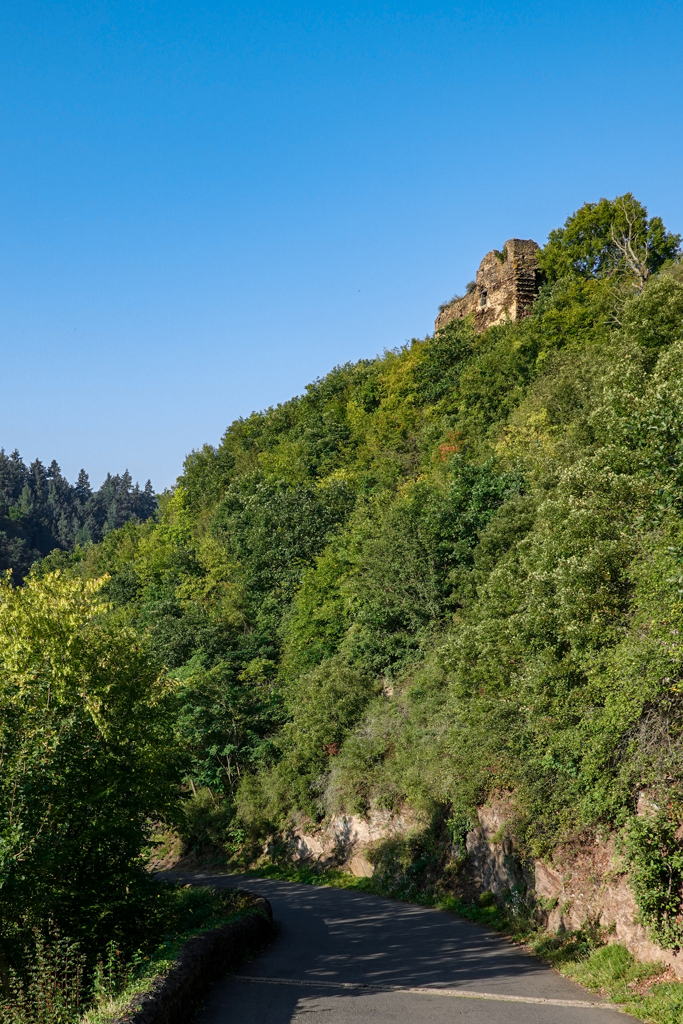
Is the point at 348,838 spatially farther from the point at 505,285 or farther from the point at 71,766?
the point at 505,285

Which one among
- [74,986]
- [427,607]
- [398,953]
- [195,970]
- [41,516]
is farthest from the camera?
[41,516]

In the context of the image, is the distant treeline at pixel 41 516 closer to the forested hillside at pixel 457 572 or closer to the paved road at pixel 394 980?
the forested hillside at pixel 457 572

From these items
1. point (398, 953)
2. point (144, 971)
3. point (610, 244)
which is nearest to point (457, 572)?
point (398, 953)

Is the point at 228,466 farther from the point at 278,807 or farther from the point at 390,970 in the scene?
the point at 390,970

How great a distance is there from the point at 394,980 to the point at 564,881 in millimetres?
4777

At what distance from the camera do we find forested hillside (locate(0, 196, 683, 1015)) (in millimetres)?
14070

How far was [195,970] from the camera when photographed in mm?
11641

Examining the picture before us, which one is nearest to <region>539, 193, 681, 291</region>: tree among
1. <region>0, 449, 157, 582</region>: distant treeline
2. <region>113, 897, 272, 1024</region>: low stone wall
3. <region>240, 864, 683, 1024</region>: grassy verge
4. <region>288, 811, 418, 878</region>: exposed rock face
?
<region>288, 811, 418, 878</region>: exposed rock face

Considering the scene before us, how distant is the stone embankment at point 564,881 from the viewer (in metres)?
13.7

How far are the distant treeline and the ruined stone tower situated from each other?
295 ft

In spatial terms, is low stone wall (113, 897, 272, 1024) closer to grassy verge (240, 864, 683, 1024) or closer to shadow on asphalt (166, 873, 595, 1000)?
shadow on asphalt (166, 873, 595, 1000)

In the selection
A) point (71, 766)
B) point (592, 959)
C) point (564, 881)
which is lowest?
point (592, 959)

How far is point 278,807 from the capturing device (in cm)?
3656

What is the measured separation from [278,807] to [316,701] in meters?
6.12
